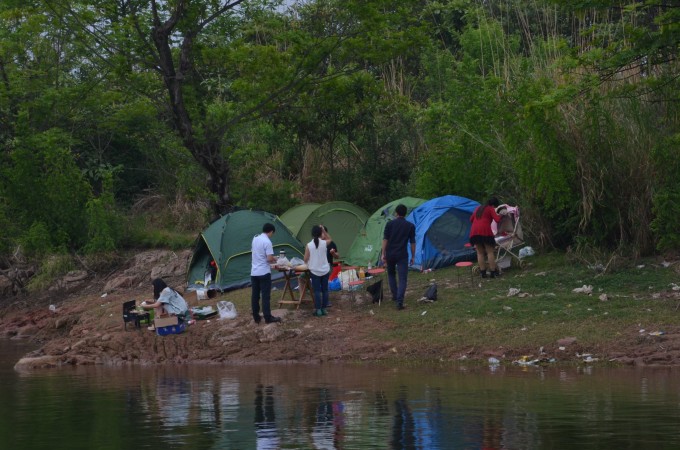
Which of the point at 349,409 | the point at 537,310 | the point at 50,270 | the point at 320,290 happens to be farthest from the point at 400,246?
the point at 50,270

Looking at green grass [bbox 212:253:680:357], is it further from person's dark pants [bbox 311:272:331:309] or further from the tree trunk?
→ the tree trunk

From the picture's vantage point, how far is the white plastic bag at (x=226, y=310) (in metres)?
19.5

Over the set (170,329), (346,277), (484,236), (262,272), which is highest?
(484,236)

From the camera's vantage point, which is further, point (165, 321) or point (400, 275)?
point (165, 321)

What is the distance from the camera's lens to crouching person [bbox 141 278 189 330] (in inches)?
753

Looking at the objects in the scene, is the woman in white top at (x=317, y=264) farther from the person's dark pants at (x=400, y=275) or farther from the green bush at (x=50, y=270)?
the green bush at (x=50, y=270)

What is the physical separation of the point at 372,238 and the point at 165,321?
693 centimetres

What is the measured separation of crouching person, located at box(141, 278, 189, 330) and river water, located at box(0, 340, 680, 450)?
2.85 metres

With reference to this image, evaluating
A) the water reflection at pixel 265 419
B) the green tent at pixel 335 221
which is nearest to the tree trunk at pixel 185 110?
the green tent at pixel 335 221

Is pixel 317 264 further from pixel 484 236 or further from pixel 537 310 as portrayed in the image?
pixel 537 310

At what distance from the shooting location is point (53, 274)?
92.3 feet

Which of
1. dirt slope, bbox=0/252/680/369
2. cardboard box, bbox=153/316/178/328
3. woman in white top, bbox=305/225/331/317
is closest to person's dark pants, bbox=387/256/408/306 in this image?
dirt slope, bbox=0/252/680/369

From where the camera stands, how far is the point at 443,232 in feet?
74.9

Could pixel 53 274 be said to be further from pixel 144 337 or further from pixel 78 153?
pixel 144 337
